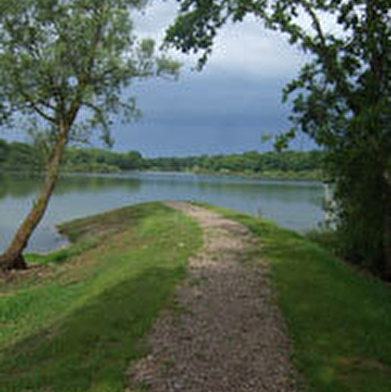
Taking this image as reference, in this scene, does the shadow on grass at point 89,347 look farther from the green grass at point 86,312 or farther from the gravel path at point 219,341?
the gravel path at point 219,341

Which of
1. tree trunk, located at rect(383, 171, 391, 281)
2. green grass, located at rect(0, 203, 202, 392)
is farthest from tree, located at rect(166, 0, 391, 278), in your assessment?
green grass, located at rect(0, 203, 202, 392)

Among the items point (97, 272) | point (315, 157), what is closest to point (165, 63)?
point (315, 157)

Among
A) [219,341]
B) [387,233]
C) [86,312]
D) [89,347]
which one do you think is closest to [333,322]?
[219,341]

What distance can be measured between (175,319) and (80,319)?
2291mm

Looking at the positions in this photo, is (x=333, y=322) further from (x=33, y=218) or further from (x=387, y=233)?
(x=33, y=218)

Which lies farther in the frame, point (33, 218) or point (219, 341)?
point (33, 218)

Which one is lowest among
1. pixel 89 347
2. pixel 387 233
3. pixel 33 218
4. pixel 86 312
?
pixel 86 312

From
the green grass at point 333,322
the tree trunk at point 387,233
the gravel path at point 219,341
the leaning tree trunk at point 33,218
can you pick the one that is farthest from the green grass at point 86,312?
the tree trunk at point 387,233

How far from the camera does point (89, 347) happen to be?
8.16m

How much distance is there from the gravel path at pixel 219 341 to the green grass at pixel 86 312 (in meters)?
0.47

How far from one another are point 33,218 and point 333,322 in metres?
15.4

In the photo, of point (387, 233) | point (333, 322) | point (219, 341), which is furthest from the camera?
point (387, 233)

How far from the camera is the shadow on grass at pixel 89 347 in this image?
677 cm

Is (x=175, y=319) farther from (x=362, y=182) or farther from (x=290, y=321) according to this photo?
(x=362, y=182)
